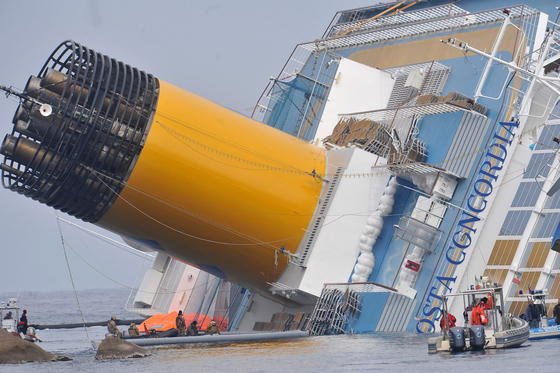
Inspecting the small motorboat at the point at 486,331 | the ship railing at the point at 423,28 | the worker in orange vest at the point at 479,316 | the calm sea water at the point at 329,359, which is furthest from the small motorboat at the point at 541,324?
the ship railing at the point at 423,28

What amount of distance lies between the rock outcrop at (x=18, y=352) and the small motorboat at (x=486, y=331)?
13193mm

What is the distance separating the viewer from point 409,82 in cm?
6047

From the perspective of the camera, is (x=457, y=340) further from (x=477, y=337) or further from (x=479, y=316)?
(x=479, y=316)

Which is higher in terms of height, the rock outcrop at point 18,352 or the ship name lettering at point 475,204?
the ship name lettering at point 475,204

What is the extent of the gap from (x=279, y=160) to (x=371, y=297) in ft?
19.7

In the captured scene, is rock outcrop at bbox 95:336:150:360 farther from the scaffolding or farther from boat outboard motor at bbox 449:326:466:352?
boat outboard motor at bbox 449:326:466:352

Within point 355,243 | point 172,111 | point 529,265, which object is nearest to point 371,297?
point 355,243

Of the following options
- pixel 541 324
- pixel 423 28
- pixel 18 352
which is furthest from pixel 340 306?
pixel 423 28

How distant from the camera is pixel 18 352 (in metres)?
47.5

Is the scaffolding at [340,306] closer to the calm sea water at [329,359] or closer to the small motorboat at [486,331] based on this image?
the calm sea water at [329,359]

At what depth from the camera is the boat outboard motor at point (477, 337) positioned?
43.0 meters

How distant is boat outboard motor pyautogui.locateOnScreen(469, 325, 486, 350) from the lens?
4300cm

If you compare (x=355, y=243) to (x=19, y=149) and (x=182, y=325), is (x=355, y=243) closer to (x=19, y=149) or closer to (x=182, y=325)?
(x=182, y=325)

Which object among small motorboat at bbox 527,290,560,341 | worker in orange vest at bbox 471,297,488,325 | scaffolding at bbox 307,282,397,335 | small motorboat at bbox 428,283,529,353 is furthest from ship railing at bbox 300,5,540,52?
worker in orange vest at bbox 471,297,488,325
